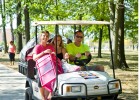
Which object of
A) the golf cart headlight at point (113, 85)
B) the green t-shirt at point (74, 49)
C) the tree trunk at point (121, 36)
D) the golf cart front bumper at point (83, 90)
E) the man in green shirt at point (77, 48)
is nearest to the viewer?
the golf cart front bumper at point (83, 90)

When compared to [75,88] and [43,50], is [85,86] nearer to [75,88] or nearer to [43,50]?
[75,88]

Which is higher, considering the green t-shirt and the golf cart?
the green t-shirt

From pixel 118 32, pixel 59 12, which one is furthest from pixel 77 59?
pixel 59 12

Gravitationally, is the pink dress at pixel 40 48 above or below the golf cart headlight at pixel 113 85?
above

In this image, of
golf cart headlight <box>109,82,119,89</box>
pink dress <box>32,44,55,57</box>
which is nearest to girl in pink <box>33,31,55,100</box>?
pink dress <box>32,44,55,57</box>

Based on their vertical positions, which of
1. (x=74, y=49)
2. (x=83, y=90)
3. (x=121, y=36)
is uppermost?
(x=74, y=49)

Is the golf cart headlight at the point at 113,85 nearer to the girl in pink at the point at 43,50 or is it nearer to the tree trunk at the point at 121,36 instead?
the girl in pink at the point at 43,50

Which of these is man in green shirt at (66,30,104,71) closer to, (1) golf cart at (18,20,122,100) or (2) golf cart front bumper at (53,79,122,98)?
(1) golf cart at (18,20,122,100)

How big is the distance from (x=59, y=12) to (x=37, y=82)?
18.2 m

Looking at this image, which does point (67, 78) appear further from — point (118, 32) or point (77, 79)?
point (118, 32)

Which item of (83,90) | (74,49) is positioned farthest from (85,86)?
(74,49)

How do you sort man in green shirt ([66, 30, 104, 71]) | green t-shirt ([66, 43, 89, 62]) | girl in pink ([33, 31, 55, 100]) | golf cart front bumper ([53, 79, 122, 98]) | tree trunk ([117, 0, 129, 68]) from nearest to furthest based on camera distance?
1. golf cart front bumper ([53, 79, 122, 98])
2. girl in pink ([33, 31, 55, 100])
3. man in green shirt ([66, 30, 104, 71])
4. green t-shirt ([66, 43, 89, 62])
5. tree trunk ([117, 0, 129, 68])

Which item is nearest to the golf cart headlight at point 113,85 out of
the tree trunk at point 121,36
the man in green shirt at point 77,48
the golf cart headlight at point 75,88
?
the golf cart headlight at point 75,88

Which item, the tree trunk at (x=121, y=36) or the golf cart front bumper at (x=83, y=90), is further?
the tree trunk at (x=121, y=36)
